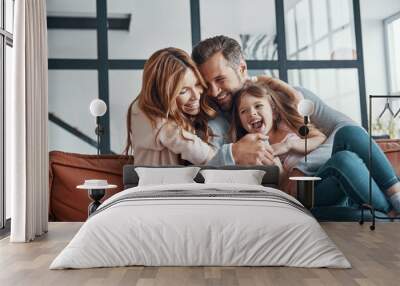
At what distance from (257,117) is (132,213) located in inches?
113

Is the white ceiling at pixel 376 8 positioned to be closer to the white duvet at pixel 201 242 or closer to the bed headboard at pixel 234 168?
the bed headboard at pixel 234 168

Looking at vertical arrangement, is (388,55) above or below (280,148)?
above

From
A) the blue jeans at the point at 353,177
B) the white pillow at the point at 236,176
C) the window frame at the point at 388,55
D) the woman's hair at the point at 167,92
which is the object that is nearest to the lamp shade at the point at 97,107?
the woman's hair at the point at 167,92

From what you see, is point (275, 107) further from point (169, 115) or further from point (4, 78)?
point (4, 78)

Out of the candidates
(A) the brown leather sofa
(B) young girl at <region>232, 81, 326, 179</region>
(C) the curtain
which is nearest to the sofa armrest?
(A) the brown leather sofa

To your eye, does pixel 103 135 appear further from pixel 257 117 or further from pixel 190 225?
pixel 190 225

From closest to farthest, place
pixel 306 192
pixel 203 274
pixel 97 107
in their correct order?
pixel 203 274, pixel 306 192, pixel 97 107

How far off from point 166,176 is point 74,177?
4.43 ft

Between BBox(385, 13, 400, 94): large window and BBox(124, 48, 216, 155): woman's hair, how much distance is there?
2.45 m

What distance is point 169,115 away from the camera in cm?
595

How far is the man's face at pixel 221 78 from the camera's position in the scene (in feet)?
19.8

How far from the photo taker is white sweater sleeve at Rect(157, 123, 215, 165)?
232 inches

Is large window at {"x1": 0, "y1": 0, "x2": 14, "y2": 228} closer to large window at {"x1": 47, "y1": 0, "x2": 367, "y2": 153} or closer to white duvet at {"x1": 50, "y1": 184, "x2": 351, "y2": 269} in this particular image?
large window at {"x1": 47, "y1": 0, "x2": 367, "y2": 153}

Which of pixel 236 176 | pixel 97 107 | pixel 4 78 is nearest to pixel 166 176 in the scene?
pixel 236 176
